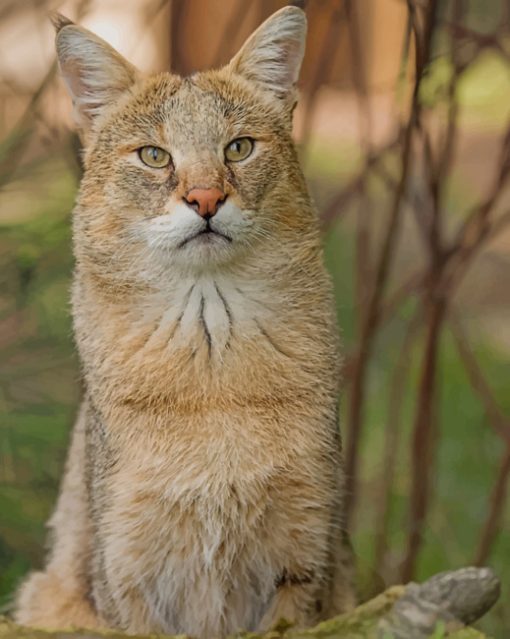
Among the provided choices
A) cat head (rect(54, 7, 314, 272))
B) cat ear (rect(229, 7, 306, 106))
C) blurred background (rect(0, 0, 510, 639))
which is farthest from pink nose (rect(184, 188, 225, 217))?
blurred background (rect(0, 0, 510, 639))

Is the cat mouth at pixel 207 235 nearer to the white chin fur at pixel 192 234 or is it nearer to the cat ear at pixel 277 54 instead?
the white chin fur at pixel 192 234

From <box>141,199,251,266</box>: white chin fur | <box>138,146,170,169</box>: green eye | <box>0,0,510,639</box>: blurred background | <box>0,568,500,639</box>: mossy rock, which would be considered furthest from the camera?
<box>0,0,510,639</box>: blurred background

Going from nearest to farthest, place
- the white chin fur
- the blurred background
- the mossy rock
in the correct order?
the mossy rock < the white chin fur < the blurred background

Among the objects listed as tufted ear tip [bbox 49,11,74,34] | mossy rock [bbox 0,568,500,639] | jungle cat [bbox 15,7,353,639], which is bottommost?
mossy rock [bbox 0,568,500,639]

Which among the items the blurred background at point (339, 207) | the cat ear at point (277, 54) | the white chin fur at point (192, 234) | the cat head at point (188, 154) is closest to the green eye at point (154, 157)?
the cat head at point (188, 154)

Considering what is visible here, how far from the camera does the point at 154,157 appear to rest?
2600 mm

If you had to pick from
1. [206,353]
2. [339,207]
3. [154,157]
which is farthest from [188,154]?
[339,207]

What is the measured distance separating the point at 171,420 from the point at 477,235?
5.28 feet

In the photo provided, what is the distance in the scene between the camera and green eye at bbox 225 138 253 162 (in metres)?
2.61

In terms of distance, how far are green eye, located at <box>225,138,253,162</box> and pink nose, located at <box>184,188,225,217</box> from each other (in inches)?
6.7

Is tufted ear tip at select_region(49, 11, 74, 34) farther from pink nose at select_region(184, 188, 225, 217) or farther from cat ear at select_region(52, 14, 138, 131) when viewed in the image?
pink nose at select_region(184, 188, 225, 217)

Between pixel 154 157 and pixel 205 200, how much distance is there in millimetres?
219

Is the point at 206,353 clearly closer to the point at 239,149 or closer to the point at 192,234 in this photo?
the point at 192,234

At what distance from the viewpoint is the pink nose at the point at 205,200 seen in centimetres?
245
